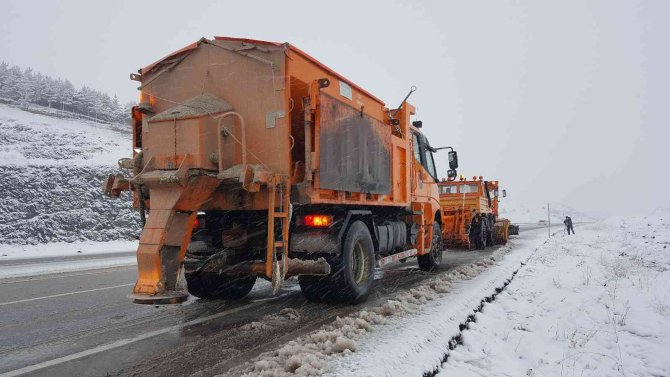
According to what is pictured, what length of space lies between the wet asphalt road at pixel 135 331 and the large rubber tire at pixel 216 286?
17 cm

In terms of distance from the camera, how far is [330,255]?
5660 mm

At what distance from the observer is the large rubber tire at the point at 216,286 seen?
6.28 meters

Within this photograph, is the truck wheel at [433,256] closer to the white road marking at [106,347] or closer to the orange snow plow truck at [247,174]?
the orange snow plow truck at [247,174]

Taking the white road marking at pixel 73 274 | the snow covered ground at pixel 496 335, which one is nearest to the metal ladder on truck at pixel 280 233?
the snow covered ground at pixel 496 335

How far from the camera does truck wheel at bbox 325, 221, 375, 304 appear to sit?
18.8 ft

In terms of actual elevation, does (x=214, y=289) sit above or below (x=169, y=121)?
below

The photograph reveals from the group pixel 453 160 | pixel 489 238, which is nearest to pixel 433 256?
pixel 453 160

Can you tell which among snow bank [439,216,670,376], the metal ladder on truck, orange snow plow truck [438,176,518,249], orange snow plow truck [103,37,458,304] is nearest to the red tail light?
orange snow plow truck [103,37,458,304]

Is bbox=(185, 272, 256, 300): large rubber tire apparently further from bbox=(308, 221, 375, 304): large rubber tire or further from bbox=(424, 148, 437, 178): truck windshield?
bbox=(424, 148, 437, 178): truck windshield

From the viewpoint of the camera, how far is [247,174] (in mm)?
4504

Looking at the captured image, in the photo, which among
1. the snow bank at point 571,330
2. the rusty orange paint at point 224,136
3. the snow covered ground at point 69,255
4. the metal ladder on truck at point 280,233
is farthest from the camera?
the snow covered ground at point 69,255

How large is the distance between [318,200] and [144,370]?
2545 millimetres

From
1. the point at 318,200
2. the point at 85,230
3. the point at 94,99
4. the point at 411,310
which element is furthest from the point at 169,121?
the point at 94,99

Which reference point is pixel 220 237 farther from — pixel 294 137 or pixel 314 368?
pixel 314 368
